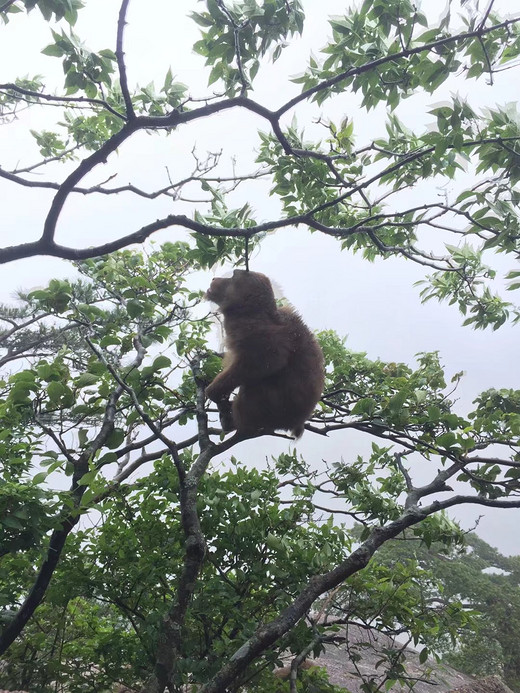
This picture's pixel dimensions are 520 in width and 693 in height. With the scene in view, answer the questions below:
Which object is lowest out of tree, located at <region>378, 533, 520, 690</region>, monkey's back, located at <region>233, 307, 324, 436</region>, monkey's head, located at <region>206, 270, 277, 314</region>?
tree, located at <region>378, 533, 520, 690</region>

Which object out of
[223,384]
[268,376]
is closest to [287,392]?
[268,376]

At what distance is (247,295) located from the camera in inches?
112

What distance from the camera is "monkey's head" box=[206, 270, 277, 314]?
9.31 feet

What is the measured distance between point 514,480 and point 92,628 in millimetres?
2371

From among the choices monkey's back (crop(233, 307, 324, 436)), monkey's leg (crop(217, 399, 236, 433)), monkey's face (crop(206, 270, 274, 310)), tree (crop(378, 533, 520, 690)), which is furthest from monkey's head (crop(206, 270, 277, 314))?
tree (crop(378, 533, 520, 690))

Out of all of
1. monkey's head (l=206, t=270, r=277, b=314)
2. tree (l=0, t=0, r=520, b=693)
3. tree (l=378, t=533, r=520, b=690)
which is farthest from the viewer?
tree (l=378, t=533, r=520, b=690)

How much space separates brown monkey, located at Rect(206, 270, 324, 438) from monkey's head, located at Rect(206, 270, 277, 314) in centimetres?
8

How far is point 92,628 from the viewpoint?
265 cm

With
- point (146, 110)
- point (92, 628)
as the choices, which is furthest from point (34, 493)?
point (146, 110)

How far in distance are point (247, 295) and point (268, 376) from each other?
52 centimetres

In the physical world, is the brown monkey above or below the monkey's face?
below

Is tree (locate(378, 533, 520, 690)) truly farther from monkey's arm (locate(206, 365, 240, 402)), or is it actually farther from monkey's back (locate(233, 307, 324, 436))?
Answer: monkey's arm (locate(206, 365, 240, 402))

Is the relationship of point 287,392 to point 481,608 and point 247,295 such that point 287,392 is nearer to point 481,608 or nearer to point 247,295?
point 247,295

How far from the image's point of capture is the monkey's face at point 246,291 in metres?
2.84
